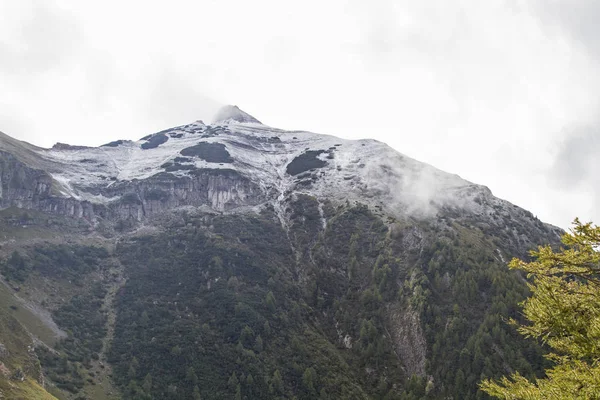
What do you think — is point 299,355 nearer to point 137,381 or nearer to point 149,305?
point 137,381

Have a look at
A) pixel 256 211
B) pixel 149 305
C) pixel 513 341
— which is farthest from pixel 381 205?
pixel 149 305

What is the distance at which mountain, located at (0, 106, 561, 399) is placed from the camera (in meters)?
103

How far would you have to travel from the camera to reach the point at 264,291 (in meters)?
137

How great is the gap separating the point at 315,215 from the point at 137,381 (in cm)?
10427

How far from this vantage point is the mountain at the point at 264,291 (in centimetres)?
10275

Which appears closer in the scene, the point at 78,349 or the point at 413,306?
the point at 78,349

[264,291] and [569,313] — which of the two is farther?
[264,291]

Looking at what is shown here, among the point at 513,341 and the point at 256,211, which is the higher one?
the point at 256,211

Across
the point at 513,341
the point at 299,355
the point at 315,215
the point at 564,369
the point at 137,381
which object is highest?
the point at 315,215

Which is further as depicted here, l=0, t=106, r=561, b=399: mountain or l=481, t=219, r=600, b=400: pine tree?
l=0, t=106, r=561, b=399: mountain

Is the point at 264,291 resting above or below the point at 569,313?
below

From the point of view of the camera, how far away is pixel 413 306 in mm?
124938

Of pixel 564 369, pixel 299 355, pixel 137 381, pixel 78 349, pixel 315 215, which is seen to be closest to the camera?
pixel 564 369

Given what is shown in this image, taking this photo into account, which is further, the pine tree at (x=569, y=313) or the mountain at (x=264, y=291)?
the mountain at (x=264, y=291)
